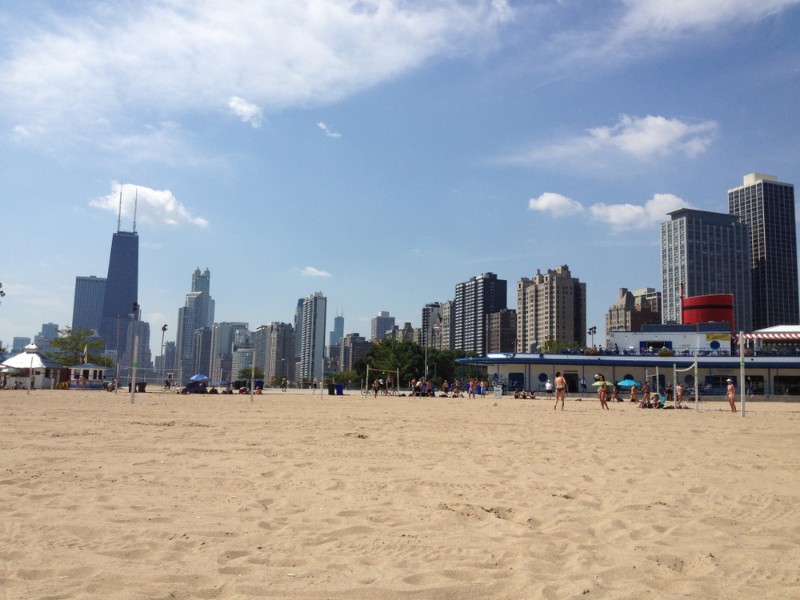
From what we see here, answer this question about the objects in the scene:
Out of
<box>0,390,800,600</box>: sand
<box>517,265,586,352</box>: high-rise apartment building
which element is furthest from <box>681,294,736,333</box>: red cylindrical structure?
<box>517,265,586,352</box>: high-rise apartment building

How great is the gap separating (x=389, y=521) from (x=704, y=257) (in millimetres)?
204990

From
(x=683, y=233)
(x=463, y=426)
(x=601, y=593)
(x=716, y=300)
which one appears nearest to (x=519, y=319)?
(x=683, y=233)

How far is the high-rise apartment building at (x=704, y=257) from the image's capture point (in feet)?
613

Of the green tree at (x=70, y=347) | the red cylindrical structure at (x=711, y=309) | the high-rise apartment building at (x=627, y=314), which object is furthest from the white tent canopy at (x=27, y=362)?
the high-rise apartment building at (x=627, y=314)

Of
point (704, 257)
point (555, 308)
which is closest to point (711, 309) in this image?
point (555, 308)

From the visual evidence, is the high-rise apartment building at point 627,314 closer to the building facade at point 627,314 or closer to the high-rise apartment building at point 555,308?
the building facade at point 627,314

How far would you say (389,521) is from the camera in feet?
19.4

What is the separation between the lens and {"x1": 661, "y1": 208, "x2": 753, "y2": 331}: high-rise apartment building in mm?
186875

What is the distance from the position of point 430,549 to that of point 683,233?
20278 centimetres

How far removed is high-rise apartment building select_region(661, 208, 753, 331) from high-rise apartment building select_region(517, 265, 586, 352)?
3166 cm

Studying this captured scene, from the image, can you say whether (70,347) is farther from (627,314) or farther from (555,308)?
(627,314)

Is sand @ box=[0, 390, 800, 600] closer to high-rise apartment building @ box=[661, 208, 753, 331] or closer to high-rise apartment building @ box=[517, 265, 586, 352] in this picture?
high-rise apartment building @ box=[517, 265, 586, 352]

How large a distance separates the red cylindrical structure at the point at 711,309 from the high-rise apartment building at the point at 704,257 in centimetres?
11908

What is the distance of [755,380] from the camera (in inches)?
2522
